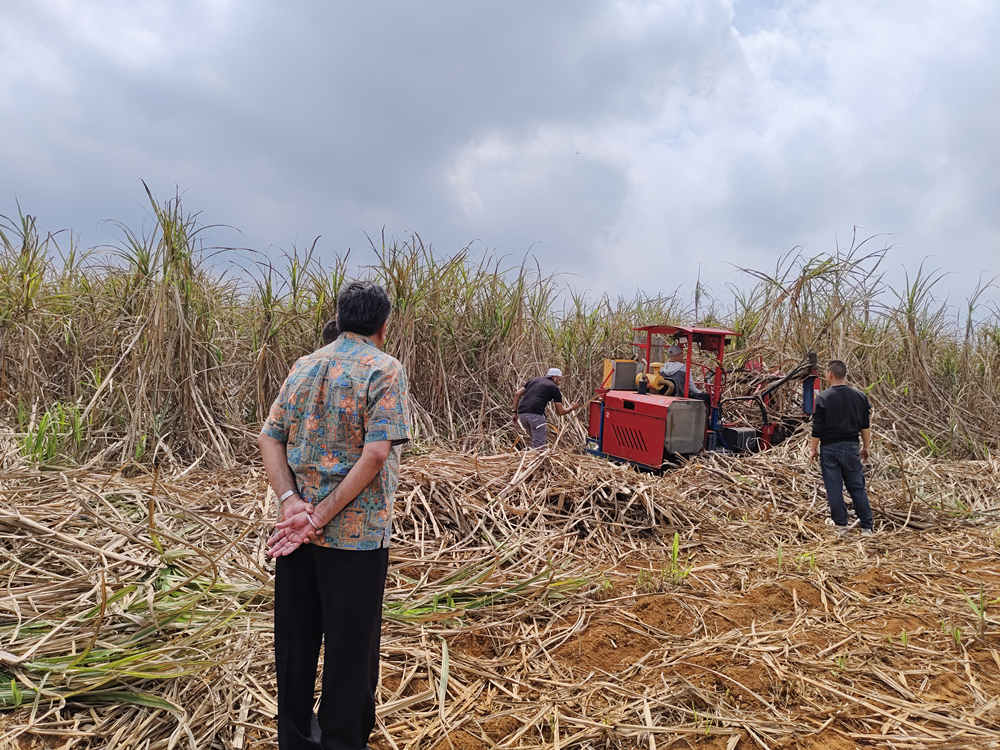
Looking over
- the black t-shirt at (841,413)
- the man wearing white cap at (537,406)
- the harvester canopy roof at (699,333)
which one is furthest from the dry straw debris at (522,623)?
the harvester canopy roof at (699,333)

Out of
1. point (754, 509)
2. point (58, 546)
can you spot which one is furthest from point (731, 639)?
point (58, 546)

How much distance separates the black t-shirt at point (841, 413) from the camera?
5242mm

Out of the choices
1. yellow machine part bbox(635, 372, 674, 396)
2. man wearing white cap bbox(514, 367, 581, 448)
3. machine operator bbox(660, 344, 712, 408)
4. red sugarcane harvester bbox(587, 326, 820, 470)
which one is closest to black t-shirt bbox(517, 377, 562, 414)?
man wearing white cap bbox(514, 367, 581, 448)

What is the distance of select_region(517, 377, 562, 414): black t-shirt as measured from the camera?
6.69m

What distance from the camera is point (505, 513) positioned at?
4.38 metres

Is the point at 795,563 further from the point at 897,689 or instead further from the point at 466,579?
the point at 466,579

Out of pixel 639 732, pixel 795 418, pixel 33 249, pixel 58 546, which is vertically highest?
pixel 33 249

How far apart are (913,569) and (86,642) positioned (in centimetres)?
490

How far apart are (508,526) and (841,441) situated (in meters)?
3.08

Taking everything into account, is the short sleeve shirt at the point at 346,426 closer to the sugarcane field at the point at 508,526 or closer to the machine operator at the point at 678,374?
the sugarcane field at the point at 508,526

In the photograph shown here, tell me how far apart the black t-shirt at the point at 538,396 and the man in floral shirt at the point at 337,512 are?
15.6 feet

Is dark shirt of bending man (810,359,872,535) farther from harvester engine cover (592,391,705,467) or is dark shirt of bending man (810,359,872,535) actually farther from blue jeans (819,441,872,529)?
harvester engine cover (592,391,705,467)

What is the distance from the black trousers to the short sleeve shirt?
10cm

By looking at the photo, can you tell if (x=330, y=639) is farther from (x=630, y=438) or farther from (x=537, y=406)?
(x=630, y=438)
